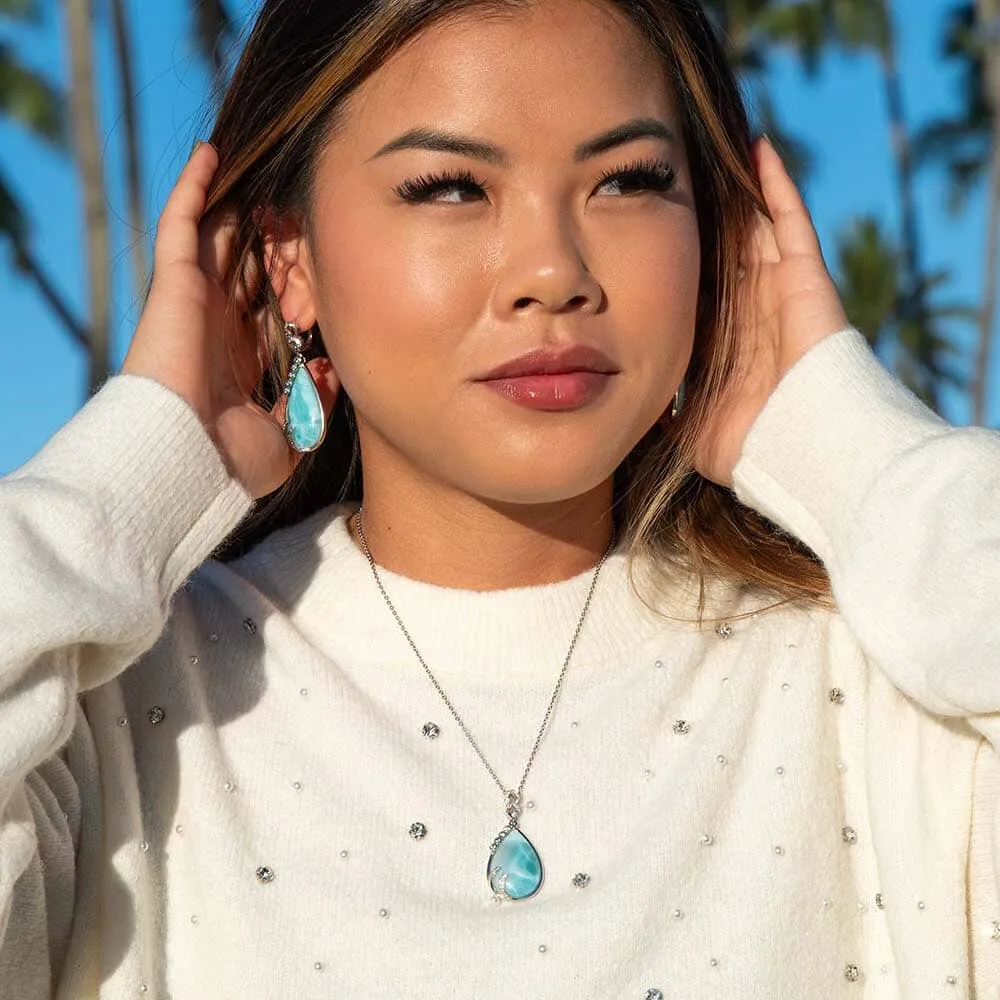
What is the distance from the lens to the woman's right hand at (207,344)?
126 inches

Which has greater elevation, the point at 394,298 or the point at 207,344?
the point at 394,298

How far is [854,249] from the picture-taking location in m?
32.5

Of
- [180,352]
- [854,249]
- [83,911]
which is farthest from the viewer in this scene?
[854,249]

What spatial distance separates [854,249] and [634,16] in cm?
3009

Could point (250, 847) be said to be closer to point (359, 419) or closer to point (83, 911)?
point (83, 911)

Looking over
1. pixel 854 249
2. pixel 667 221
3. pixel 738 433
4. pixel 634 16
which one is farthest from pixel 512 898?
pixel 854 249

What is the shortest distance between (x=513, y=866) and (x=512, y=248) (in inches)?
42.6

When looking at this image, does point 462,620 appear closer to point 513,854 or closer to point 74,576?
point 513,854

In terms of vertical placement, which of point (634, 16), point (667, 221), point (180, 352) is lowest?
point (180, 352)

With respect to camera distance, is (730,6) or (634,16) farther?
(730,6)

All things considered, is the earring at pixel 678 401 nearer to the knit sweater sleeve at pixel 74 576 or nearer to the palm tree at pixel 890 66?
the knit sweater sleeve at pixel 74 576

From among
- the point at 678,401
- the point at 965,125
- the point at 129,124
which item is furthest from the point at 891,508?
the point at 965,125

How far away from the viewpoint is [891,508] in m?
2.95

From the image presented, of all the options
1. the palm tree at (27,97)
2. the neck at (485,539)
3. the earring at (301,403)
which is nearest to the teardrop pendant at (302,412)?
the earring at (301,403)
